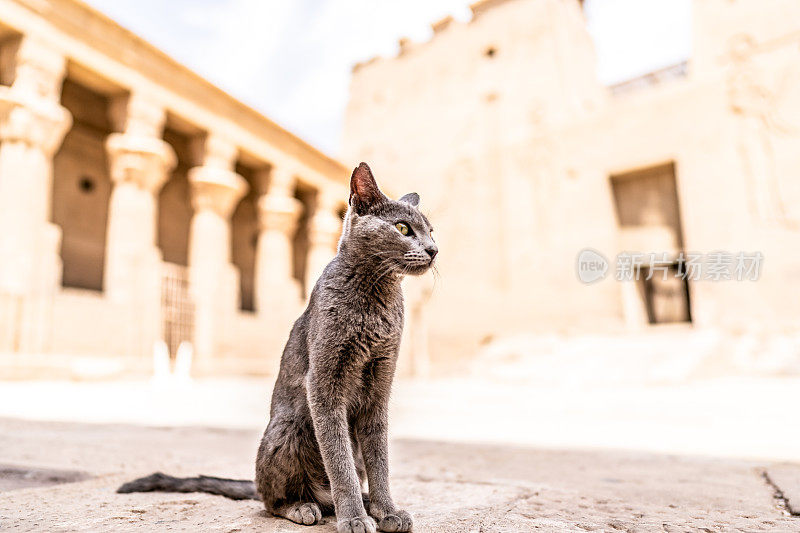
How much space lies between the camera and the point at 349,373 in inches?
68.1

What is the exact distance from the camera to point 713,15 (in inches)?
661

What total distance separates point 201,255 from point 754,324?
1465 centimetres

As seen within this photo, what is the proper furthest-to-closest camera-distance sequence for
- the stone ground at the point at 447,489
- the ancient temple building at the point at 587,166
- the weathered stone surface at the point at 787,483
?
1. the ancient temple building at the point at 587,166
2. the weathered stone surface at the point at 787,483
3. the stone ground at the point at 447,489

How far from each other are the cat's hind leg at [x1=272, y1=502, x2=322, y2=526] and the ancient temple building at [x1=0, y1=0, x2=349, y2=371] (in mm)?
9291

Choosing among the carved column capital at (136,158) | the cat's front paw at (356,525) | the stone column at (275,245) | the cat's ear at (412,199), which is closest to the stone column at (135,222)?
the carved column capital at (136,158)

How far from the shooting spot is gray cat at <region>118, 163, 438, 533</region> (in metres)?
1.70

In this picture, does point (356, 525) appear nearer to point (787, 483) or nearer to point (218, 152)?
point (787, 483)

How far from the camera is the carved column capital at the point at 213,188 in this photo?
12688mm

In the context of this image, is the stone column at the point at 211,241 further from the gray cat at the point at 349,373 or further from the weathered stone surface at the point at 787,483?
the weathered stone surface at the point at 787,483

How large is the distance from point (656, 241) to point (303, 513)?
58.3 feet

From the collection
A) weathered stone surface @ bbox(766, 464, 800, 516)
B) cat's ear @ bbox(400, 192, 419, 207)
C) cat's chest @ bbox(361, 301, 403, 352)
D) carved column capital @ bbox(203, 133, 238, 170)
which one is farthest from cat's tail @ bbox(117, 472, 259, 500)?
carved column capital @ bbox(203, 133, 238, 170)

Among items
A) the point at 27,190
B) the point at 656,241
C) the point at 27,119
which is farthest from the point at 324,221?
the point at 656,241

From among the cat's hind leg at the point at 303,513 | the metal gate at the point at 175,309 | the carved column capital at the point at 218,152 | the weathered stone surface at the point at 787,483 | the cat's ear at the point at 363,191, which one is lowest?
the weathered stone surface at the point at 787,483

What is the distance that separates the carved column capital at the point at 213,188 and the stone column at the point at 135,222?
126 cm
